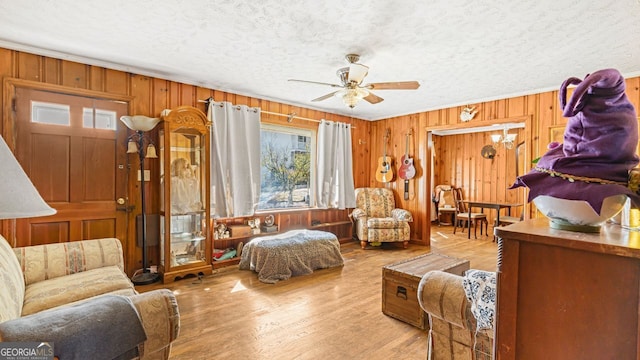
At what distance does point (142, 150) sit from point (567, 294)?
3733 millimetres

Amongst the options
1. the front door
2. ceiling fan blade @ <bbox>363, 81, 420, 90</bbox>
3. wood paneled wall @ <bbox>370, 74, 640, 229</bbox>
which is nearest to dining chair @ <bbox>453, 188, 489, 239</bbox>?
wood paneled wall @ <bbox>370, 74, 640, 229</bbox>

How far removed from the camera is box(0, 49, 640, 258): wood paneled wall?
10.1 ft

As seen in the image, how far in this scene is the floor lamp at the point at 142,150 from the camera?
10.4 ft

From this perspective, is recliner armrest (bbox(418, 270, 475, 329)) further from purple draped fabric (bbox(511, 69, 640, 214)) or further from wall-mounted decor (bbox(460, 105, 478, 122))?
wall-mounted decor (bbox(460, 105, 478, 122))

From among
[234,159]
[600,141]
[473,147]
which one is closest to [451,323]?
[600,141]

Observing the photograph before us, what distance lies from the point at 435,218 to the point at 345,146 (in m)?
3.77

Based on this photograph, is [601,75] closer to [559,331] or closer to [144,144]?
[559,331]

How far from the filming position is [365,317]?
2.59 meters

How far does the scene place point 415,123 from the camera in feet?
17.8

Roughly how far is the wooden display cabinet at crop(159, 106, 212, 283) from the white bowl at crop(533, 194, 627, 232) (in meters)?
3.47

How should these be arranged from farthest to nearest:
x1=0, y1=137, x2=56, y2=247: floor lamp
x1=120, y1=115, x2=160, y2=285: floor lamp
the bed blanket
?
the bed blanket
x1=120, y1=115, x2=160, y2=285: floor lamp
x1=0, y1=137, x2=56, y2=247: floor lamp

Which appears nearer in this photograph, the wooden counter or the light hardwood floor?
the wooden counter

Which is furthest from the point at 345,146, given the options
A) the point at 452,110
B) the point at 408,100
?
the point at 452,110

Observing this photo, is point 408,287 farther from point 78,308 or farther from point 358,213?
point 358,213
